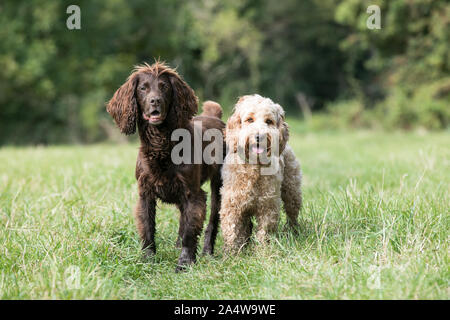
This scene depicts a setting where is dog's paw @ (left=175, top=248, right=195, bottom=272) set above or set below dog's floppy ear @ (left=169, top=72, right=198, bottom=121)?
below

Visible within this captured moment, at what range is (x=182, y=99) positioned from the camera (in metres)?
4.71

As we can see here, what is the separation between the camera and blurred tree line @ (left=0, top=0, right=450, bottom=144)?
20.4 meters

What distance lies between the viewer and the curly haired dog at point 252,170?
4.55m

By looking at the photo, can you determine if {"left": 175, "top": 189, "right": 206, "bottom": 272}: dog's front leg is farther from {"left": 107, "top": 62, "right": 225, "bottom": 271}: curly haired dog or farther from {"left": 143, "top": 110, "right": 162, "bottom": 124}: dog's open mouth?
{"left": 143, "top": 110, "right": 162, "bottom": 124}: dog's open mouth

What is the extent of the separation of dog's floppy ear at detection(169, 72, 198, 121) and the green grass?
126 cm

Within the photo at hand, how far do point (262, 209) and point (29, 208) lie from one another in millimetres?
2551

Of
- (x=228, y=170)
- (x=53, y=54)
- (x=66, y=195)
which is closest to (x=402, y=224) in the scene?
(x=228, y=170)

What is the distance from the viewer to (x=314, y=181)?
26.6 feet

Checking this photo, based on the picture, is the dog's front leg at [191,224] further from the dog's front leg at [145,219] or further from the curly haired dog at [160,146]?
the dog's front leg at [145,219]

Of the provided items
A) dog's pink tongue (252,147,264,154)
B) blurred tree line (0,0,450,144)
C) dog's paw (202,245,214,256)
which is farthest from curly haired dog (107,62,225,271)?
blurred tree line (0,0,450,144)

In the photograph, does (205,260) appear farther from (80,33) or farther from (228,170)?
(80,33)

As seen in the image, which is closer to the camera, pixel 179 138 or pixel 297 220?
pixel 179 138

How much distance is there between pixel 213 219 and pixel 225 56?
23.3 metres

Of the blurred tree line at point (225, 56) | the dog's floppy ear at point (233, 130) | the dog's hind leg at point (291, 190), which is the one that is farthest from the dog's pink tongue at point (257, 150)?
the blurred tree line at point (225, 56)
